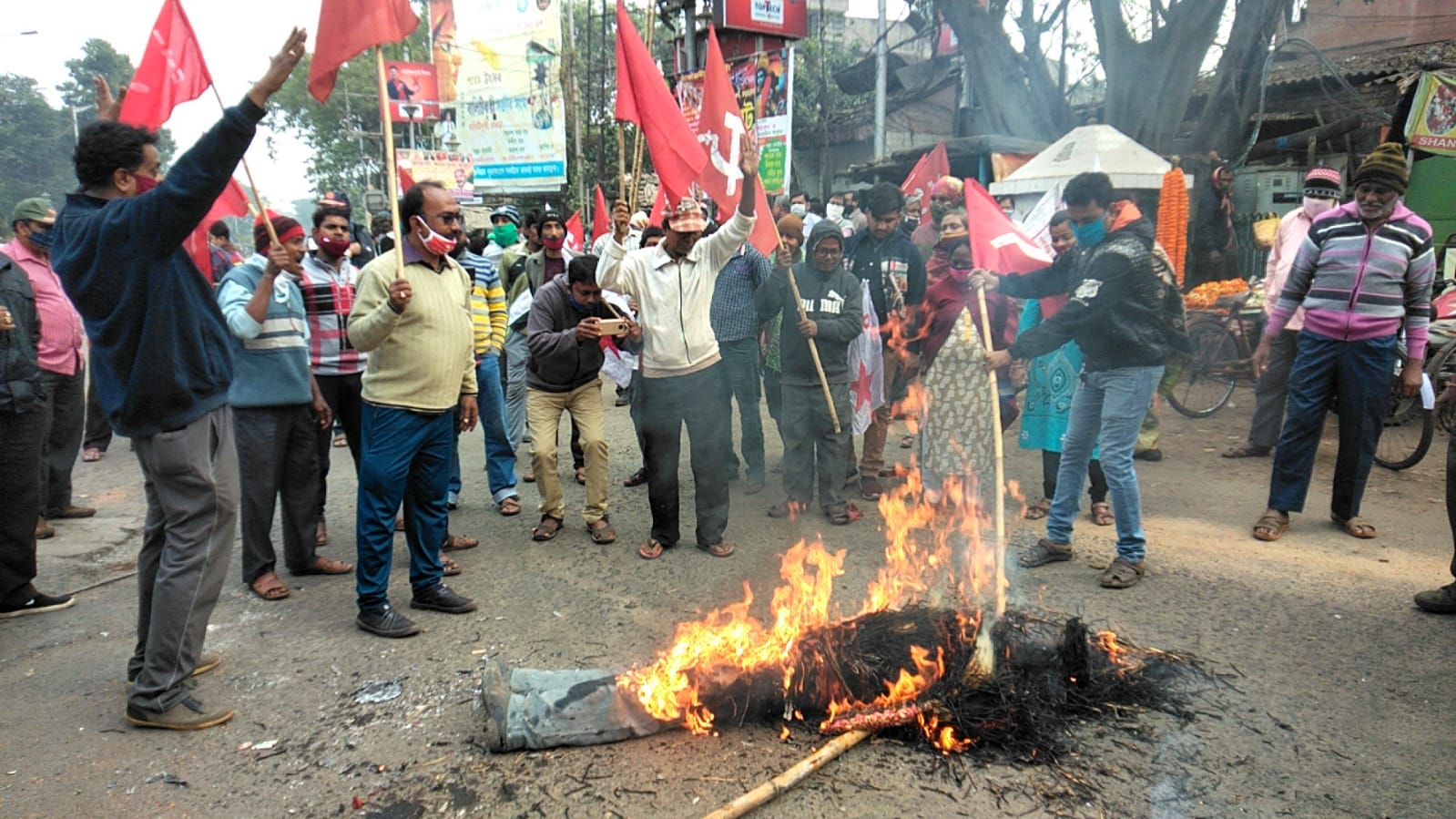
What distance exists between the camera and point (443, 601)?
4.57 metres

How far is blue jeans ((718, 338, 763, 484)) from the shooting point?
22.3ft

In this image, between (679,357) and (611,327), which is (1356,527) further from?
(611,327)

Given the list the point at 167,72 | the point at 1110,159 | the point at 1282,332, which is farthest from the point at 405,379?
the point at 1110,159

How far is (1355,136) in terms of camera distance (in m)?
13.9

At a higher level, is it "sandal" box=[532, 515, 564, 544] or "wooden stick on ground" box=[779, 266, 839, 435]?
"wooden stick on ground" box=[779, 266, 839, 435]

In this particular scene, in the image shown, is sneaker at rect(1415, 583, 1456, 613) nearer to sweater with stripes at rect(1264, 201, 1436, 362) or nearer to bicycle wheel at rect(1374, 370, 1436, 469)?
sweater with stripes at rect(1264, 201, 1436, 362)

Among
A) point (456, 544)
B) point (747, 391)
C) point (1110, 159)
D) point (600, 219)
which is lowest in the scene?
point (456, 544)

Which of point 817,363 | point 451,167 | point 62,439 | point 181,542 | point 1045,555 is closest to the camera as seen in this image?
point 181,542

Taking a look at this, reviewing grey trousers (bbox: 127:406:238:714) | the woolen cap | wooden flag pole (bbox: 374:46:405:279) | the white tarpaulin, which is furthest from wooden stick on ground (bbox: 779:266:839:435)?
the white tarpaulin

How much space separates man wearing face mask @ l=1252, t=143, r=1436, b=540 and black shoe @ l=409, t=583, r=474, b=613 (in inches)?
195

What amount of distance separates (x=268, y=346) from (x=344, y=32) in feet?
5.85

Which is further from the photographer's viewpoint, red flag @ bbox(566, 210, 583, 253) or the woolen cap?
red flag @ bbox(566, 210, 583, 253)

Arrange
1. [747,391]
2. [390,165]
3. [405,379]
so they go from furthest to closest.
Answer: [747,391], [405,379], [390,165]

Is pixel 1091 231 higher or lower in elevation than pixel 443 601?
higher
